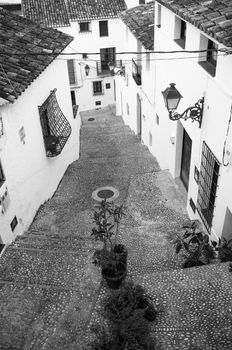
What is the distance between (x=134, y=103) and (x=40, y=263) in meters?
13.7

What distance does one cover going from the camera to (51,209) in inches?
509

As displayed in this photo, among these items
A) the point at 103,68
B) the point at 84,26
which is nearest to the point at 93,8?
the point at 84,26

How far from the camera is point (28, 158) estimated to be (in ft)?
38.4

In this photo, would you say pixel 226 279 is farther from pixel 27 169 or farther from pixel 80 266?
pixel 27 169

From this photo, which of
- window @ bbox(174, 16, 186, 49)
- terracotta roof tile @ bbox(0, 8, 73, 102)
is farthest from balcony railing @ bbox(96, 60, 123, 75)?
window @ bbox(174, 16, 186, 49)

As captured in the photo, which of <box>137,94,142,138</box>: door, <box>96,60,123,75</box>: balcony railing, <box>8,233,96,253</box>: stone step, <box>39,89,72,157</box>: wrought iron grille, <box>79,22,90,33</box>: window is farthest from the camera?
<box>96,60,123,75</box>: balcony railing

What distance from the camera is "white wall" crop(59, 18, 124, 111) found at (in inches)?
1171

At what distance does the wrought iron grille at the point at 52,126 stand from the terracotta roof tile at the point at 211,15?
19.4ft

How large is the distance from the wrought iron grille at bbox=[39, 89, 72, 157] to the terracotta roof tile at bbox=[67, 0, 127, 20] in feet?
55.8

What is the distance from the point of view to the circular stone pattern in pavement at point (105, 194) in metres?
14.1

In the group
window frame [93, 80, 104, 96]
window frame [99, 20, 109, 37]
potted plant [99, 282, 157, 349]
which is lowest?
window frame [93, 80, 104, 96]

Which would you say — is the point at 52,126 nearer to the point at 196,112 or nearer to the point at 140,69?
the point at 140,69

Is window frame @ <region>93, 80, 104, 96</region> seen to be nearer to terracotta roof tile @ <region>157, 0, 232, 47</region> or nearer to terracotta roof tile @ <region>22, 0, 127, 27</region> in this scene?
terracotta roof tile @ <region>22, 0, 127, 27</region>

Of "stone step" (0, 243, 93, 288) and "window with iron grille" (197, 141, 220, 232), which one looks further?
"window with iron grille" (197, 141, 220, 232)
